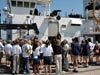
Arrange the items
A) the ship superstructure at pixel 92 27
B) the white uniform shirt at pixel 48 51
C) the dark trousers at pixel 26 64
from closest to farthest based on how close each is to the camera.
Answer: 1. the white uniform shirt at pixel 48 51
2. the dark trousers at pixel 26 64
3. the ship superstructure at pixel 92 27

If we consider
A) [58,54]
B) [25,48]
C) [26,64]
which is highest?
[25,48]

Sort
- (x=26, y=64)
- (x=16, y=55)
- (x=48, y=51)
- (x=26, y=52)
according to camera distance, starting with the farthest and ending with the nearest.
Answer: (x=16, y=55) < (x=26, y=64) < (x=26, y=52) < (x=48, y=51)

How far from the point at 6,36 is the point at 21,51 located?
22842 millimetres

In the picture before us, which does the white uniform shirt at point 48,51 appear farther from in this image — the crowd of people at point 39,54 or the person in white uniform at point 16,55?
the person in white uniform at point 16,55

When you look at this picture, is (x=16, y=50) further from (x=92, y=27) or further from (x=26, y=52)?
(x=92, y=27)

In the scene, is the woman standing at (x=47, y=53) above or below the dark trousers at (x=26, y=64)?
above

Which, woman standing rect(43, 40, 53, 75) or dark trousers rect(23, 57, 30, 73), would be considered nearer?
woman standing rect(43, 40, 53, 75)

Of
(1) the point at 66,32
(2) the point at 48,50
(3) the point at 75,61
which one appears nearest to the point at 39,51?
(2) the point at 48,50

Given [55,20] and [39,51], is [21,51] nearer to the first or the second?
[39,51]

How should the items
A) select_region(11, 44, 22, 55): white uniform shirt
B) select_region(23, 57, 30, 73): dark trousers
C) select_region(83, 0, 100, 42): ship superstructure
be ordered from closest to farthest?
1. select_region(23, 57, 30, 73): dark trousers
2. select_region(11, 44, 22, 55): white uniform shirt
3. select_region(83, 0, 100, 42): ship superstructure

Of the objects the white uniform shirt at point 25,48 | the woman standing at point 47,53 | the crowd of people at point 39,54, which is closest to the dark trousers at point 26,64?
the crowd of people at point 39,54

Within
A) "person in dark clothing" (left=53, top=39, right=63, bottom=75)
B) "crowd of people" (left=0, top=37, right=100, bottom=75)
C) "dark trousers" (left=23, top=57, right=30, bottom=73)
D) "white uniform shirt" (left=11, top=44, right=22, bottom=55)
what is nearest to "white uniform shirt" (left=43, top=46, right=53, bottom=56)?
"crowd of people" (left=0, top=37, right=100, bottom=75)

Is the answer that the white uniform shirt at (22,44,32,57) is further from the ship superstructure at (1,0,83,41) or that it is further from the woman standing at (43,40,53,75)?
the ship superstructure at (1,0,83,41)

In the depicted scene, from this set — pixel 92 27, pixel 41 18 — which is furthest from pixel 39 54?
pixel 92 27
